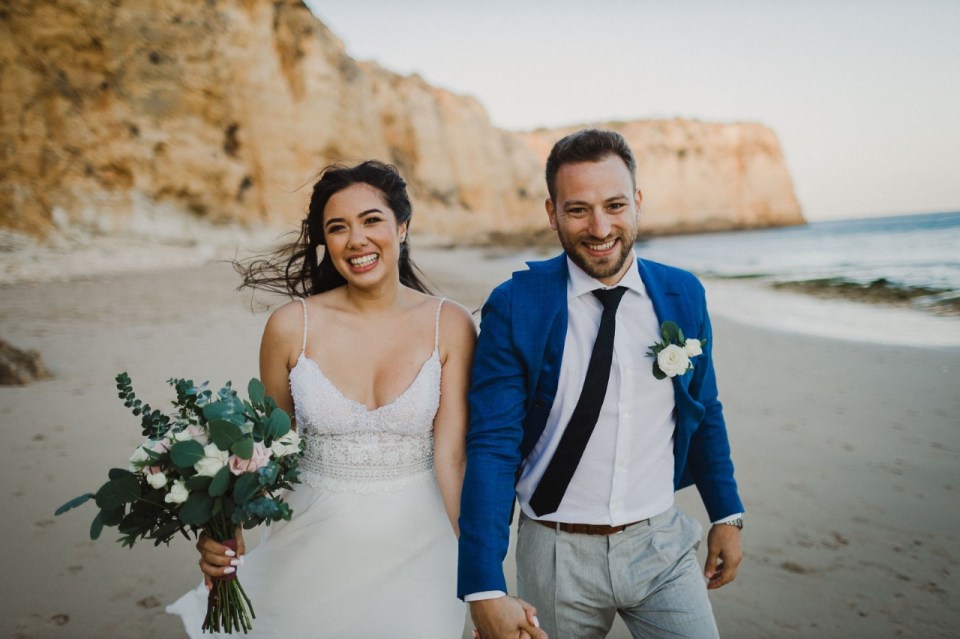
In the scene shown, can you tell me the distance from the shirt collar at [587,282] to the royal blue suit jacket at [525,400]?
0.03 m

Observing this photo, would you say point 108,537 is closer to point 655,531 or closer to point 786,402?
point 655,531

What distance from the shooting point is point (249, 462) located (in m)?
2.02

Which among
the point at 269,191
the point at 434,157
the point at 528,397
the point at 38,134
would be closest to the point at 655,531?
the point at 528,397

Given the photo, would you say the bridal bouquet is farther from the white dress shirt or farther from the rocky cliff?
the rocky cliff

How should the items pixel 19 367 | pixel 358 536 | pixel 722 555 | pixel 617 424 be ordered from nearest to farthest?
pixel 617 424, pixel 722 555, pixel 358 536, pixel 19 367

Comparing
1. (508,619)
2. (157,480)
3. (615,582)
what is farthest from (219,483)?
(615,582)

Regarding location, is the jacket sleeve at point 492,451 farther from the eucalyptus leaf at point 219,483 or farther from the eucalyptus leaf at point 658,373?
the eucalyptus leaf at point 219,483

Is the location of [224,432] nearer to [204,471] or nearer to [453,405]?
[204,471]

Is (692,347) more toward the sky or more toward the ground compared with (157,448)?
more toward the sky

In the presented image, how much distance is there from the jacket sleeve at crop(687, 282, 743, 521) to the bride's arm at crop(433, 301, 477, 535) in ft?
3.12

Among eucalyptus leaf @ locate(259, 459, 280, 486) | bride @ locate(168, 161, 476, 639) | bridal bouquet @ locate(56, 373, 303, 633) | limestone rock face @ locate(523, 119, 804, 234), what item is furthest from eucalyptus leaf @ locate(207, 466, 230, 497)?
limestone rock face @ locate(523, 119, 804, 234)

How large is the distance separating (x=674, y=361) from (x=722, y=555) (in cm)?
84

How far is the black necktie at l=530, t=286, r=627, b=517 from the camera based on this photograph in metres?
2.14

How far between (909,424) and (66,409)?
8506mm
